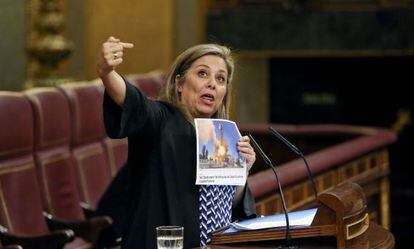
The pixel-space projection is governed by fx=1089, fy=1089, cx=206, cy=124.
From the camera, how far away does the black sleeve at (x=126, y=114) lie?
8.69 ft

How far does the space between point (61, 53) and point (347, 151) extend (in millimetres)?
2717

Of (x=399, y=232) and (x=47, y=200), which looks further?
(x=399, y=232)

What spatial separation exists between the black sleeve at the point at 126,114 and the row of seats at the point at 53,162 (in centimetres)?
168

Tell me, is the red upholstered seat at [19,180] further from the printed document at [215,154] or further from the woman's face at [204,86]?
the printed document at [215,154]

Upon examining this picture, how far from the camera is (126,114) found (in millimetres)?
2646

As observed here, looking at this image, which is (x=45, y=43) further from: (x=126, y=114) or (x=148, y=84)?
(x=126, y=114)

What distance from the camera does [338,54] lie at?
841cm

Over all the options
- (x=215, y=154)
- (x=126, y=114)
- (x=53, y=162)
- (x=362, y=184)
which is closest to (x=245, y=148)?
(x=215, y=154)

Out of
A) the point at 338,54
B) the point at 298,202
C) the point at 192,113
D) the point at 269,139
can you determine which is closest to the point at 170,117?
the point at 192,113

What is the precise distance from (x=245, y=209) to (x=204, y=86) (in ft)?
1.17

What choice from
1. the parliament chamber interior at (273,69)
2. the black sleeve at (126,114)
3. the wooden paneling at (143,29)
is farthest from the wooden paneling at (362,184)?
the wooden paneling at (143,29)

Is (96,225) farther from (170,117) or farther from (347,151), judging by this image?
(170,117)

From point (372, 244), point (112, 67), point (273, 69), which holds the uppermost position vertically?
point (112, 67)

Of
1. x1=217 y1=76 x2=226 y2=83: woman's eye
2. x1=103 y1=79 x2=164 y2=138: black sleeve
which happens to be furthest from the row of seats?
x1=103 y1=79 x2=164 y2=138: black sleeve
